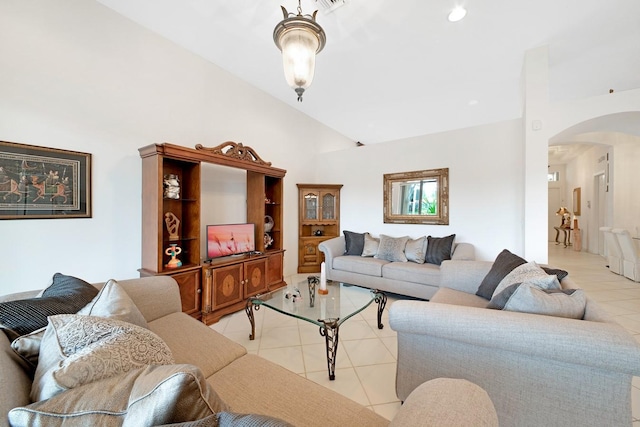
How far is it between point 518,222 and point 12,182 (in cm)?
518

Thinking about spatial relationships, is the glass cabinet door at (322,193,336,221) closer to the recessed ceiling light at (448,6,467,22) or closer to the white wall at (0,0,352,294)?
the white wall at (0,0,352,294)

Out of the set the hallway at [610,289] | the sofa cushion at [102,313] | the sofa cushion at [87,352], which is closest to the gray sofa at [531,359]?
the hallway at [610,289]

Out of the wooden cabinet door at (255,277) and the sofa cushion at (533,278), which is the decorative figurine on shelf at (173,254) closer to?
the wooden cabinet door at (255,277)

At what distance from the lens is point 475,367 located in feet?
4.16

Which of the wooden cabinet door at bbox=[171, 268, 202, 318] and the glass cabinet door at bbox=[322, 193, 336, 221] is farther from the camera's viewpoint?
the glass cabinet door at bbox=[322, 193, 336, 221]

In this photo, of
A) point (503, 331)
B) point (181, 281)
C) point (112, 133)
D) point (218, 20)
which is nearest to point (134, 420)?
point (503, 331)

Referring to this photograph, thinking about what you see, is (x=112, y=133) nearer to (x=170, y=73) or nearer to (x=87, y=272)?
(x=170, y=73)

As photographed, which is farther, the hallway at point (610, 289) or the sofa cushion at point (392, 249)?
the sofa cushion at point (392, 249)

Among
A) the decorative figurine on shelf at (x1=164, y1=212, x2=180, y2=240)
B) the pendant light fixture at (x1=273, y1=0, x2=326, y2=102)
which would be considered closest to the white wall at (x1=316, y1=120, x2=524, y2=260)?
A: the pendant light fixture at (x1=273, y1=0, x2=326, y2=102)

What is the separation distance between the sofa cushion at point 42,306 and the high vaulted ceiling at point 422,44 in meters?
2.53

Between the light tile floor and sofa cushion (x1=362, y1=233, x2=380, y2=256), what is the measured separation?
2.56 ft

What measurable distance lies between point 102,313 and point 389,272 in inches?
119

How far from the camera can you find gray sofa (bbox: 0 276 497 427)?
2.34 ft

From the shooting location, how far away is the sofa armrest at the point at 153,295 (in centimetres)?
168
